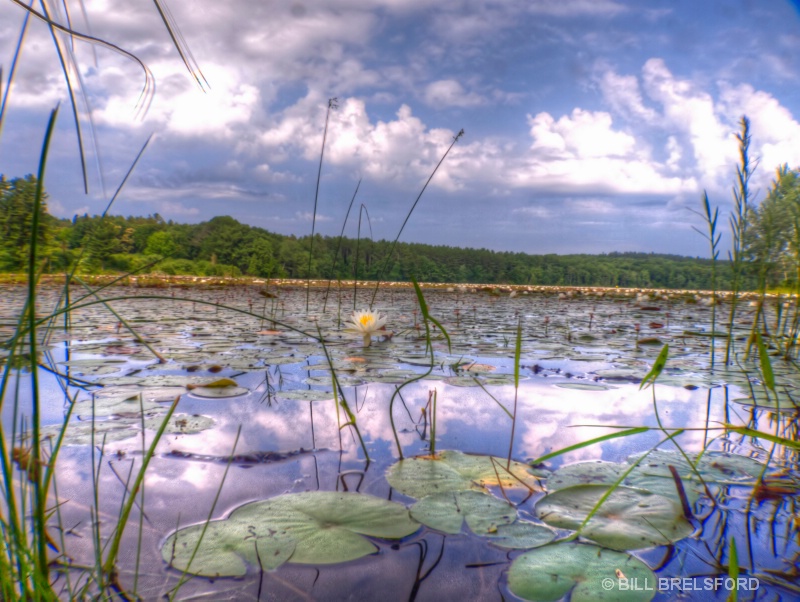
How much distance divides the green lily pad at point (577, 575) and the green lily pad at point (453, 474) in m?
0.24

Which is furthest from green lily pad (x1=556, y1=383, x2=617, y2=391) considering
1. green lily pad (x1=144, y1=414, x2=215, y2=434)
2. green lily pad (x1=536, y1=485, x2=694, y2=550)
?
green lily pad (x1=144, y1=414, x2=215, y2=434)

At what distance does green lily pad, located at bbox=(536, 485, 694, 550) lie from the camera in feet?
2.53

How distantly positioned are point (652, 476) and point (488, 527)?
1.53ft

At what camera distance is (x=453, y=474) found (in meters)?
1.02

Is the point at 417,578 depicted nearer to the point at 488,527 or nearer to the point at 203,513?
the point at 488,527

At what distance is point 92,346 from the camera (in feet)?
8.71

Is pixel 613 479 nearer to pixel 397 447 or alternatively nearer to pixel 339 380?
pixel 397 447

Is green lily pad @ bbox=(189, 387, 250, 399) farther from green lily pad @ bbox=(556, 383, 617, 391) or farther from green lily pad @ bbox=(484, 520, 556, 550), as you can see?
green lily pad @ bbox=(556, 383, 617, 391)

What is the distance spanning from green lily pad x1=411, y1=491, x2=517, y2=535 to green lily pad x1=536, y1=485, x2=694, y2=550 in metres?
0.08

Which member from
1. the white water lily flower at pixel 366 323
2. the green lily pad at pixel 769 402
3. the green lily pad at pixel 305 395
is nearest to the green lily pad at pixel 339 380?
the green lily pad at pixel 305 395

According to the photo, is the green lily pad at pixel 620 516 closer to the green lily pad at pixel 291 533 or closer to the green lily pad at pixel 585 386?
the green lily pad at pixel 291 533

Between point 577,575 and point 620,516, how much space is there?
23cm

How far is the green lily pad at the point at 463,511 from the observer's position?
81 centimetres

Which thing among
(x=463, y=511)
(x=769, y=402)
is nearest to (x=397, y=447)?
(x=463, y=511)
